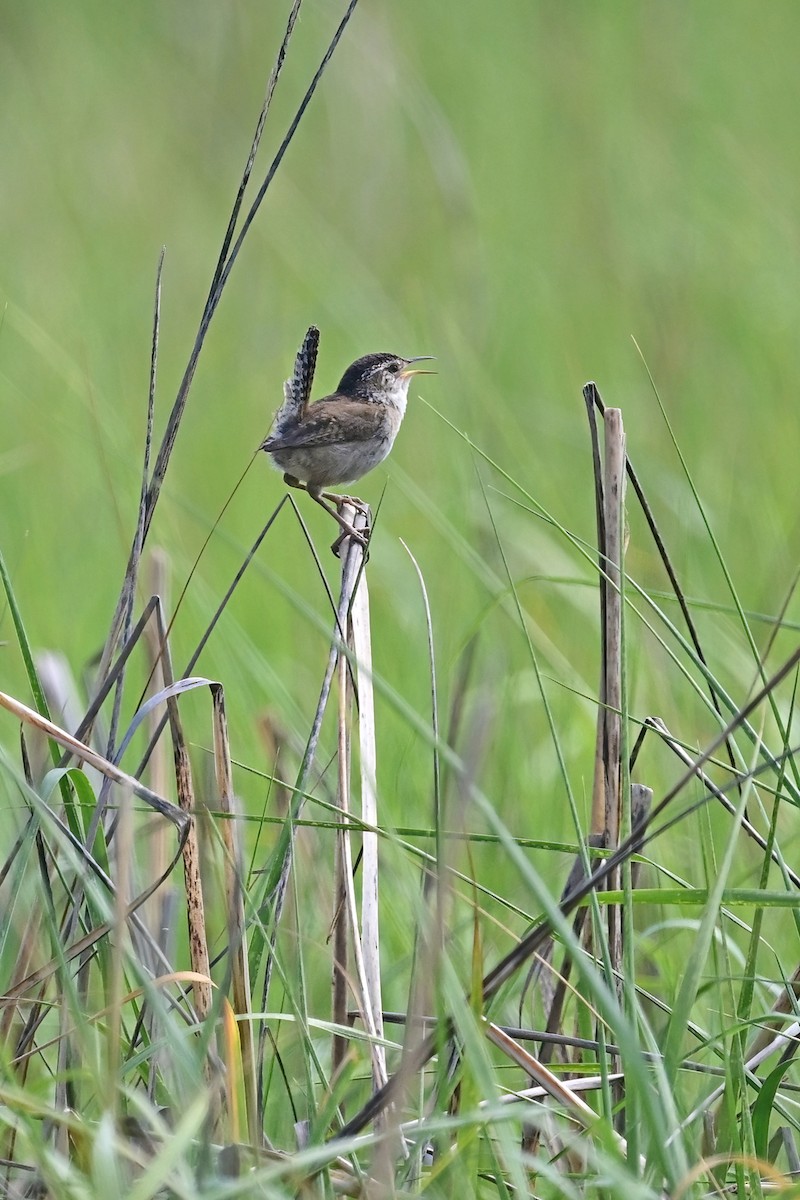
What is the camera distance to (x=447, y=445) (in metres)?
4.87

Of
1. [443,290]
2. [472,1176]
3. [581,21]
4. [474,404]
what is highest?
[581,21]

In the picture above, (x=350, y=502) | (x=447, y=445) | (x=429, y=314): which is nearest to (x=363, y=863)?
(x=350, y=502)

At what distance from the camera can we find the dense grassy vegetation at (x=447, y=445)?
1919mm

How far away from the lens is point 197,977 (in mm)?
1816

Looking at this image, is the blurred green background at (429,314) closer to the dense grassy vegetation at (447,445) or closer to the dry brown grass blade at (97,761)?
the dense grassy vegetation at (447,445)

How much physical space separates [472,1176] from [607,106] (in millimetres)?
9704

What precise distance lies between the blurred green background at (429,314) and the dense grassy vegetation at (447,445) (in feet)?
0.11

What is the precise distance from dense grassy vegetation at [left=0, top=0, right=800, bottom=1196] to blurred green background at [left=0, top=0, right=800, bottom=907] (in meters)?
0.03

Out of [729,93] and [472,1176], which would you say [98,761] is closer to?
[472,1176]

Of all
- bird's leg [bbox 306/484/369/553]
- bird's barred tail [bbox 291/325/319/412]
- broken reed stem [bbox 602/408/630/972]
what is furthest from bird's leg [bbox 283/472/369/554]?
broken reed stem [bbox 602/408/630/972]

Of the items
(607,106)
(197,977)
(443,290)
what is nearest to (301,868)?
(197,977)

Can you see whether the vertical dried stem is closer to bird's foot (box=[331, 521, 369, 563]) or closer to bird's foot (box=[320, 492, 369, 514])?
bird's foot (box=[331, 521, 369, 563])

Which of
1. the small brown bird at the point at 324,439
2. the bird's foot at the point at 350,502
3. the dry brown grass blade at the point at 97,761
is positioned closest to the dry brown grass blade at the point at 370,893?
the dry brown grass blade at the point at 97,761

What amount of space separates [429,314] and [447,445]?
1.08 metres
